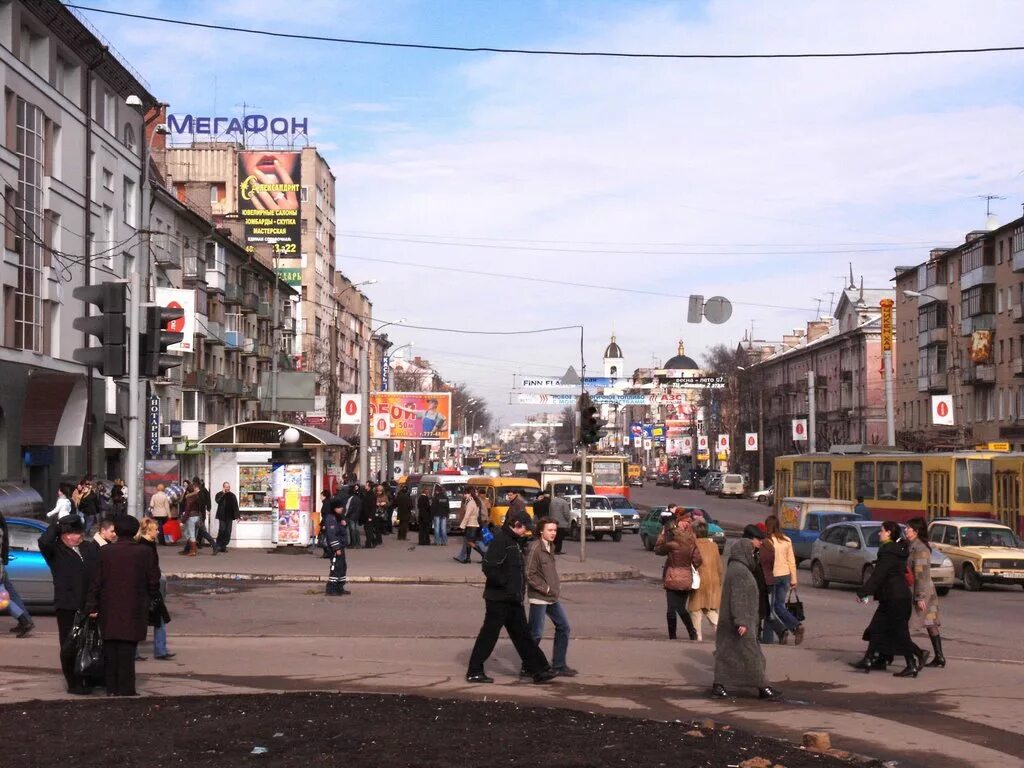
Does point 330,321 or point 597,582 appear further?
point 330,321

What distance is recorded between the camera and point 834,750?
9578mm

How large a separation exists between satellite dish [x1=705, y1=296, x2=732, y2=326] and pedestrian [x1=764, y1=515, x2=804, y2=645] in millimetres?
27506

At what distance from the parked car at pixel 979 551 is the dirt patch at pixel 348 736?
18719 mm

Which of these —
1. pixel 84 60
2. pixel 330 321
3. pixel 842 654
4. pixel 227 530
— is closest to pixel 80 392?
pixel 84 60

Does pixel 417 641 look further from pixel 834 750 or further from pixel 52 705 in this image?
pixel 834 750

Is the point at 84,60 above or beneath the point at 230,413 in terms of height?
above

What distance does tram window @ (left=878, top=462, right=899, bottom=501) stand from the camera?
40062mm

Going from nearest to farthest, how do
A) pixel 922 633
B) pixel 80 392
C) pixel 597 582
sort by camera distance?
1. pixel 922 633
2. pixel 597 582
3. pixel 80 392

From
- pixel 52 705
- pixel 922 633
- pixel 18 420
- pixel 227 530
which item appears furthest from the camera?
pixel 18 420

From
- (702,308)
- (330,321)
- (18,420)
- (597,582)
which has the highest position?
(330,321)

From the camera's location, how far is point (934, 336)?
3238 inches

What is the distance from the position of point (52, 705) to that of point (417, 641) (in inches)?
249

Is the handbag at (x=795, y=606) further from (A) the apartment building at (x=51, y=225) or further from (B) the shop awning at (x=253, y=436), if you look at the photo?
(A) the apartment building at (x=51, y=225)

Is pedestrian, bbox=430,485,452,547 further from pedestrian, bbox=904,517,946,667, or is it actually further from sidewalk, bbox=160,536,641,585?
pedestrian, bbox=904,517,946,667
